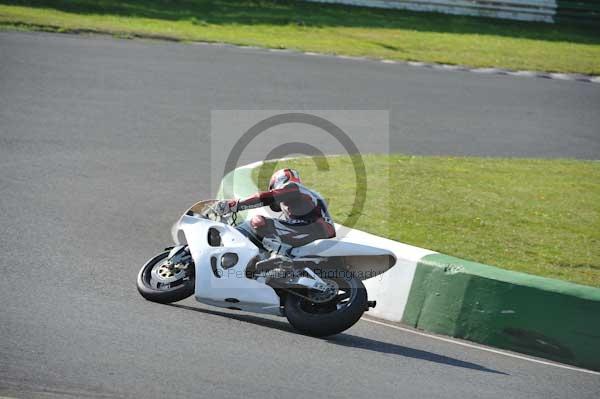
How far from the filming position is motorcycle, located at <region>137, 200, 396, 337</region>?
723 cm

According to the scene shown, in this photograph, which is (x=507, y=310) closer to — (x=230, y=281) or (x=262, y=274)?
(x=262, y=274)

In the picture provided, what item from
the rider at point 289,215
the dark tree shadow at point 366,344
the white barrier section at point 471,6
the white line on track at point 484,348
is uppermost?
the white barrier section at point 471,6

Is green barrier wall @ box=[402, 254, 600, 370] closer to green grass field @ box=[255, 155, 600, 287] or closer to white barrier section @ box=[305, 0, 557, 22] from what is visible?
green grass field @ box=[255, 155, 600, 287]

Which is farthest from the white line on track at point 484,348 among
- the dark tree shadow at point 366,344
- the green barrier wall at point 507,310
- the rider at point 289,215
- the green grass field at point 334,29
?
the green grass field at point 334,29

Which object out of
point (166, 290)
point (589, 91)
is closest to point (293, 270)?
point (166, 290)

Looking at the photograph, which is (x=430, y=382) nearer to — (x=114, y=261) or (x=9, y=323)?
(x=9, y=323)

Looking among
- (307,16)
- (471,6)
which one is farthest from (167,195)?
(471,6)

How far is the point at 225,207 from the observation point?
7.62 metres

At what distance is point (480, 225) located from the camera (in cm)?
1049

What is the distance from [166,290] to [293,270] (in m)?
1.15

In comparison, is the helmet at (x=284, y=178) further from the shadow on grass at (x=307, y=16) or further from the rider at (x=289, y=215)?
the shadow on grass at (x=307, y=16)

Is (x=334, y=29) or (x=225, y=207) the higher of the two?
(x=334, y=29)

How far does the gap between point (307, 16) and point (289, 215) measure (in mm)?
19791

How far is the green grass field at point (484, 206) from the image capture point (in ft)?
31.4
